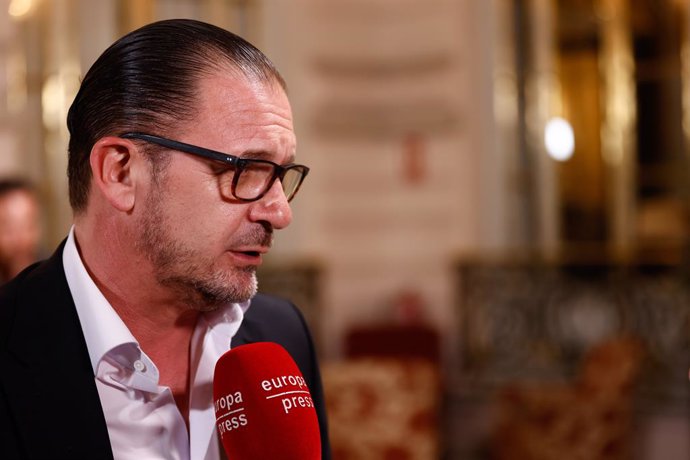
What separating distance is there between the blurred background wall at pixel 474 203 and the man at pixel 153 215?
3.48 meters

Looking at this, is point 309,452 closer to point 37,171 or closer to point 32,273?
point 32,273

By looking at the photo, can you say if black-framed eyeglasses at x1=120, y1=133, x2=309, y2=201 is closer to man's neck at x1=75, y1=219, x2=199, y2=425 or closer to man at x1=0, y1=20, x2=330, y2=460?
man at x1=0, y1=20, x2=330, y2=460

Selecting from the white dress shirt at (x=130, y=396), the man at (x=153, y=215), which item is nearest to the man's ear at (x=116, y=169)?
the man at (x=153, y=215)

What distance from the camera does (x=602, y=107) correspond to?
224 inches

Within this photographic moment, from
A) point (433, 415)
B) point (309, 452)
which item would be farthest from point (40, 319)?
point (433, 415)

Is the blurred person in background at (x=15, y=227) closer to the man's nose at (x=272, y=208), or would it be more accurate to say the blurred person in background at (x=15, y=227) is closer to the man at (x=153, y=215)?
the man at (x=153, y=215)

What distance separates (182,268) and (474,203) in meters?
4.87

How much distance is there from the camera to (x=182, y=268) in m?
1.31

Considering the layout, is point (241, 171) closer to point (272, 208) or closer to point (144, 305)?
point (272, 208)

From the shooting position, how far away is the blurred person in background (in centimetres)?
367

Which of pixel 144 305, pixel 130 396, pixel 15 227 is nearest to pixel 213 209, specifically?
pixel 144 305

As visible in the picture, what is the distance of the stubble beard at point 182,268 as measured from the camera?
51.4 inches

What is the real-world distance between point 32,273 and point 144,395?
237 mm

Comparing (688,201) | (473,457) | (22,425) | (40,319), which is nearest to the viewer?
(22,425)
